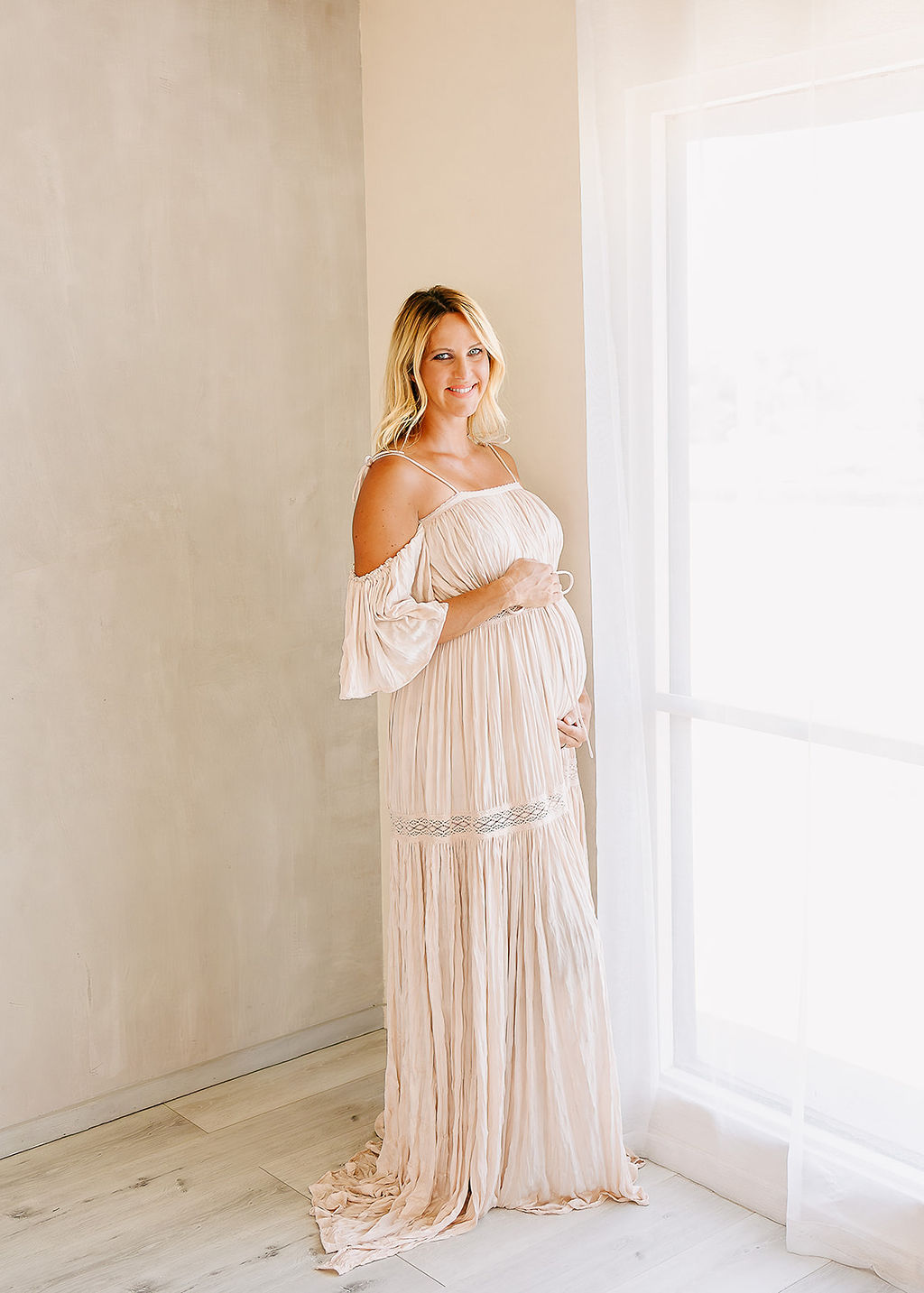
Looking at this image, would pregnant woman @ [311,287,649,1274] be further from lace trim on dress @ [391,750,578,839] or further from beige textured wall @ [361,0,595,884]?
beige textured wall @ [361,0,595,884]

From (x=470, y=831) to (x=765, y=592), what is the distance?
72 cm

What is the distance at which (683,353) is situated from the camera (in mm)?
2439

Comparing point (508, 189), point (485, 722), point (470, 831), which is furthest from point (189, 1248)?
point (508, 189)

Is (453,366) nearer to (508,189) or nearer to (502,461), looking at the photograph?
(502,461)

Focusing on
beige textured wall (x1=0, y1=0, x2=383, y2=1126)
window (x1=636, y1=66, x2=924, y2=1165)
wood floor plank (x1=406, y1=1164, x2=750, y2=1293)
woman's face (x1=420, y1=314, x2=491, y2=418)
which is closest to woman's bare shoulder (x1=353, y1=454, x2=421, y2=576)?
woman's face (x1=420, y1=314, x2=491, y2=418)

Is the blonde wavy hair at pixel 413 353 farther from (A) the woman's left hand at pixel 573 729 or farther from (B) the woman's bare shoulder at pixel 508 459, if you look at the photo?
(A) the woman's left hand at pixel 573 729

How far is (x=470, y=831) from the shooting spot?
2469mm

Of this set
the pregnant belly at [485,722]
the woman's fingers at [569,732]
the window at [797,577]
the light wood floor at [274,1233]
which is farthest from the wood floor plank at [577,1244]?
the woman's fingers at [569,732]

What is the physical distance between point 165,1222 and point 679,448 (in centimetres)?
183

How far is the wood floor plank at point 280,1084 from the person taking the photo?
300 centimetres

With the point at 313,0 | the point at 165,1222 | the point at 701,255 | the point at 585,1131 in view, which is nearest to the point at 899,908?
the point at 585,1131

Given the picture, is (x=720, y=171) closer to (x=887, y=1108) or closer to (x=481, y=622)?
(x=481, y=622)

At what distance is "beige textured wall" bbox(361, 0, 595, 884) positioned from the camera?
Answer: 262 cm

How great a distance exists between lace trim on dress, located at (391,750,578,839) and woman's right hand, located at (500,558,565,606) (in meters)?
0.39
